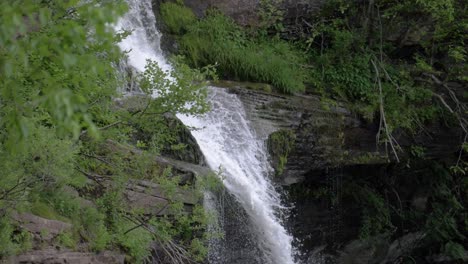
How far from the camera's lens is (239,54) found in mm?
11578

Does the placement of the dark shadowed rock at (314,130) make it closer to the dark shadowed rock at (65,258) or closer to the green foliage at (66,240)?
the dark shadowed rock at (65,258)

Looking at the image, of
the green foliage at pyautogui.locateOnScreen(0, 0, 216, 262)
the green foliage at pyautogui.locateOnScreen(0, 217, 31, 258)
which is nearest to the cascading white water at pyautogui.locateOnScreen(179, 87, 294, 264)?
the green foliage at pyautogui.locateOnScreen(0, 0, 216, 262)

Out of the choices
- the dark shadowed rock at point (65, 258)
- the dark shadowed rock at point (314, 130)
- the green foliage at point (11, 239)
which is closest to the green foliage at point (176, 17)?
the dark shadowed rock at point (314, 130)

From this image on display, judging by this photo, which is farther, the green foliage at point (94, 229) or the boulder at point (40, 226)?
the green foliage at point (94, 229)

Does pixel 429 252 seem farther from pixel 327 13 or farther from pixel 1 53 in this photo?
pixel 1 53

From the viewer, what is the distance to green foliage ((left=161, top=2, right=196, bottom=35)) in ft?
39.8

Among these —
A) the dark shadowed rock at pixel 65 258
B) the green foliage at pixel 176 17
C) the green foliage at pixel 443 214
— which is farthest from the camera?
the green foliage at pixel 443 214

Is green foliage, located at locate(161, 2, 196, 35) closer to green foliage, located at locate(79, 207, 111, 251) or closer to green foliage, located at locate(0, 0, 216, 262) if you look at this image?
green foliage, located at locate(0, 0, 216, 262)

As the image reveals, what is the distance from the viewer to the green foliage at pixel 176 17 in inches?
477

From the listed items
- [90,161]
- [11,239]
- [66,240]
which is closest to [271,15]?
[90,161]

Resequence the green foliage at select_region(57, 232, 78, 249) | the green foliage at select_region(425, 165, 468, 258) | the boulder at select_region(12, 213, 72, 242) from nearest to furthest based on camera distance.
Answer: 1. the boulder at select_region(12, 213, 72, 242)
2. the green foliage at select_region(57, 232, 78, 249)
3. the green foliage at select_region(425, 165, 468, 258)

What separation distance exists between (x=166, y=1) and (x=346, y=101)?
423 cm

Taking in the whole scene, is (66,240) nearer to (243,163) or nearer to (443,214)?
(243,163)

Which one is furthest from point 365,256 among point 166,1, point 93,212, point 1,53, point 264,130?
point 1,53
